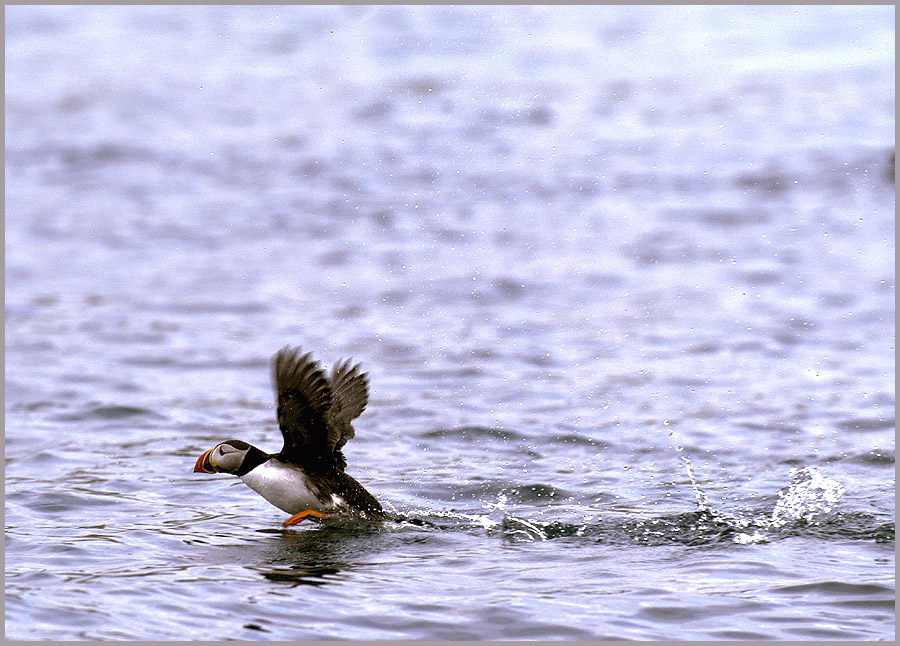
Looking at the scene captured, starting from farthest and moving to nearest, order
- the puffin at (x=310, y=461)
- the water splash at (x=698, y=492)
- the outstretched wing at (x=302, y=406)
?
the water splash at (x=698, y=492)
the puffin at (x=310, y=461)
the outstretched wing at (x=302, y=406)

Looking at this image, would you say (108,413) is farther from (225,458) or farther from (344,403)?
(344,403)

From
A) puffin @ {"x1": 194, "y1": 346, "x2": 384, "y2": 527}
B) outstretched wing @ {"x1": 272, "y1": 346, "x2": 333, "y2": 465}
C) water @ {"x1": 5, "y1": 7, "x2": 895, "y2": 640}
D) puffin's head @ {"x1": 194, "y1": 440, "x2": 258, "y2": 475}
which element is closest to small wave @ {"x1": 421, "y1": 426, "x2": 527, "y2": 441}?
water @ {"x1": 5, "y1": 7, "x2": 895, "y2": 640}

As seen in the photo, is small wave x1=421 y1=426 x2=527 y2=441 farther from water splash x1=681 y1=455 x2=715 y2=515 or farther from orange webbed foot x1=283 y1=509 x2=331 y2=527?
orange webbed foot x1=283 y1=509 x2=331 y2=527

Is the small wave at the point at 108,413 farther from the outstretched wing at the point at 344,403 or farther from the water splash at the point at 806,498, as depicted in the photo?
the water splash at the point at 806,498

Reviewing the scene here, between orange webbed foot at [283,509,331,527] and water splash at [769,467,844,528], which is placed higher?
water splash at [769,467,844,528]

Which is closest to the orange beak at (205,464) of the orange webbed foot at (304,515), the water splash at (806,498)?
the orange webbed foot at (304,515)

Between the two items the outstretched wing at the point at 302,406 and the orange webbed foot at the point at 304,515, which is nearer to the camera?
the outstretched wing at the point at 302,406

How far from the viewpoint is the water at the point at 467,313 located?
19.7 ft

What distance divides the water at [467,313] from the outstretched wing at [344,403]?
503mm

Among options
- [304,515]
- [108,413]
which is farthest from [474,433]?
[108,413]

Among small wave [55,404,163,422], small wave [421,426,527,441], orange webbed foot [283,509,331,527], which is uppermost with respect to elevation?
small wave [55,404,163,422]

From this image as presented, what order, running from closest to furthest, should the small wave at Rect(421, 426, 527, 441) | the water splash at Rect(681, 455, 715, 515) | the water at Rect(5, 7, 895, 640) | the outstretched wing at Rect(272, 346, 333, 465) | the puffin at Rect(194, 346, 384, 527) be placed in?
the water at Rect(5, 7, 895, 640) → the outstretched wing at Rect(272, 346, 333, 465) → the puffin at Rect(194, 346, 384, 527) → the water splash at Rect(681, 455, 715, 515) → the small wave at Rect(421, 426, 527, 441)

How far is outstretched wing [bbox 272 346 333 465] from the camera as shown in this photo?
6434mm

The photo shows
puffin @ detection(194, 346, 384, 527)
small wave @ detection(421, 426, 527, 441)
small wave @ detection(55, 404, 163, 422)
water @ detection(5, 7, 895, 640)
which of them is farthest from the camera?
small wave @ detection(55, 404, 163, 422)
